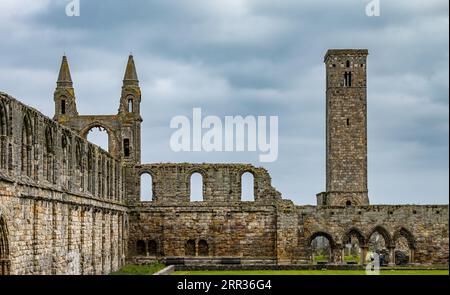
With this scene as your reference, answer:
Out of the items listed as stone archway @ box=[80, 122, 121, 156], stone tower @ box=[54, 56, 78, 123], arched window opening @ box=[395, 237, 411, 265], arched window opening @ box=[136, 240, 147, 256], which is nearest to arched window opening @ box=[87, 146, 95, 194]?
arched window opening @ box=[136, 240, 147, 256]

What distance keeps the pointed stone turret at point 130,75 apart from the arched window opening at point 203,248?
41.8ft

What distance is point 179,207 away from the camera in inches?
1908

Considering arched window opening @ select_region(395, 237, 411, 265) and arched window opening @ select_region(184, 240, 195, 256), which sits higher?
arched window opening @ select_region(184, 240, 195, 256)

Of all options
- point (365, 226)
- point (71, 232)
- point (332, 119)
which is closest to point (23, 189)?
point (71, 232)

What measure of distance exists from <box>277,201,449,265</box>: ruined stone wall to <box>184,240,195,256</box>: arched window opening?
501 centimetres

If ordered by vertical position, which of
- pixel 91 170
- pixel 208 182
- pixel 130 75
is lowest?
pixel 208 182

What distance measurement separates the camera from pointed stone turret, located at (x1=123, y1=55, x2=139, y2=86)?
182ft

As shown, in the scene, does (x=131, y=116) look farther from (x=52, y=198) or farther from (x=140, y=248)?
(x=52, y=198)

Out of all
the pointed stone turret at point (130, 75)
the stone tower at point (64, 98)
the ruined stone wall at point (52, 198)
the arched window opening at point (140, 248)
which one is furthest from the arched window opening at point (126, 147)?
the ruined stone wall at point (52, 198)

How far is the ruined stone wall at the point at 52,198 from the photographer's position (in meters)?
25.2

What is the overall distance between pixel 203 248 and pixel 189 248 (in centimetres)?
79

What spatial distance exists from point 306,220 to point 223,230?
183 inches

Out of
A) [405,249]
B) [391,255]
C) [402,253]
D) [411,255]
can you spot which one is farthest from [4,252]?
[405,249]

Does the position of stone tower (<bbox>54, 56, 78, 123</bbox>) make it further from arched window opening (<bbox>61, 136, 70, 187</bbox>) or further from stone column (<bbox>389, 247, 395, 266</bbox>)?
stone column (<bbox>389, 247, 395, 266</bbox>)
